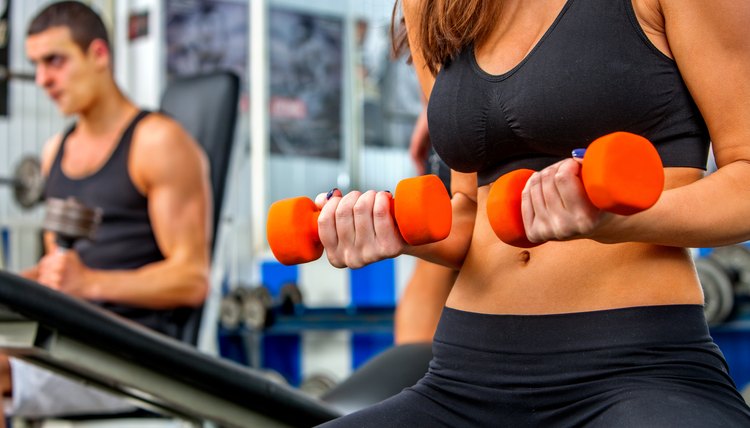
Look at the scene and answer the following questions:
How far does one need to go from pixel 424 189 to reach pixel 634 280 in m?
0.23

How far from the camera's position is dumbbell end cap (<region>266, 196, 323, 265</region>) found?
84cm

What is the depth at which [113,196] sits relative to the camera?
237cm

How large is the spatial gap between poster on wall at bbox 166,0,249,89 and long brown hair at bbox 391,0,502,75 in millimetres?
4665

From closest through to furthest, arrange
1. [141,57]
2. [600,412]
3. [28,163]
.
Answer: [600,412]
[28,163]
[141,57]

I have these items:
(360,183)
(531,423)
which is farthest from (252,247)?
(531,423)

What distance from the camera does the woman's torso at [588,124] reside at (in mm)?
862

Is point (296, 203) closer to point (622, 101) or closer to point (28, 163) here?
point (622, 101)

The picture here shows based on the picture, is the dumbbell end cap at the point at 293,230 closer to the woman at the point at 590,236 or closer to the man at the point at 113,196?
the woman at the point at 590,236

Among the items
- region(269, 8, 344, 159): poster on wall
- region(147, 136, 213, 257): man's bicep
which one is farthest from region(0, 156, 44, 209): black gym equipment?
region(147, 136, 213, 257): man's bicep

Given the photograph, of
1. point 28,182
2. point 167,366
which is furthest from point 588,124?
point 28,182

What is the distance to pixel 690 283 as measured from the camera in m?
0.87

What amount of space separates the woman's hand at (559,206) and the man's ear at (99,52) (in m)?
2.13

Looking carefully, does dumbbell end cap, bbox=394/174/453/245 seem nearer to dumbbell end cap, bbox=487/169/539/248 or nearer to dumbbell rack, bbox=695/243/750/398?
dumbbell end cap, bbox=487/169/539/248

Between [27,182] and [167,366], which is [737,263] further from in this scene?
→ [27,182]
